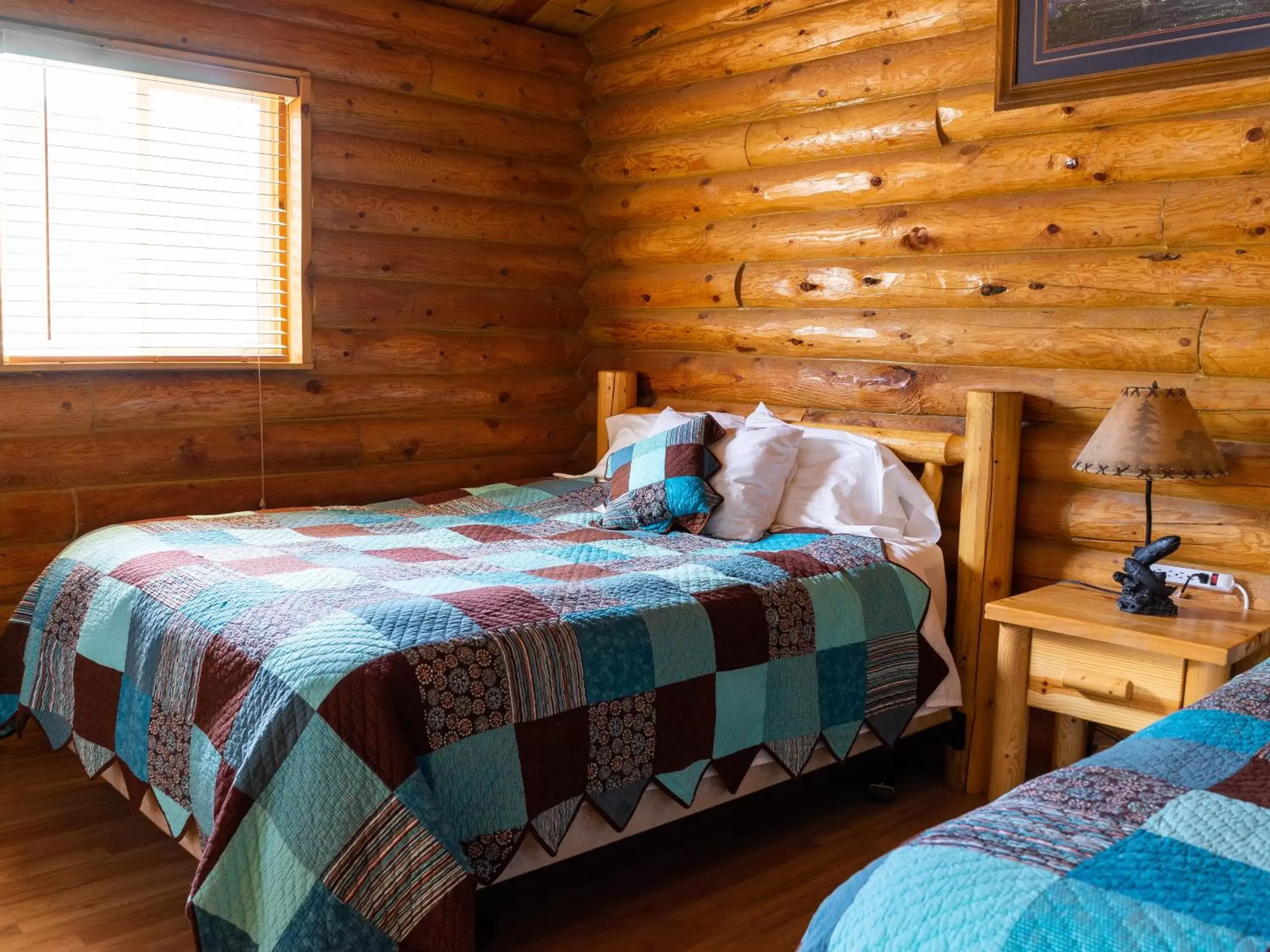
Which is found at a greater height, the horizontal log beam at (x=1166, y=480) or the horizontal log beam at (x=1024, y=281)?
the horizontal log beam at (x=1024, y=281)

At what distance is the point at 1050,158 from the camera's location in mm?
3322

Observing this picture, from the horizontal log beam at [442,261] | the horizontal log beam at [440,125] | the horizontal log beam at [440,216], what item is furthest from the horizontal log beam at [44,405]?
the horizontal log beam at [440,125]

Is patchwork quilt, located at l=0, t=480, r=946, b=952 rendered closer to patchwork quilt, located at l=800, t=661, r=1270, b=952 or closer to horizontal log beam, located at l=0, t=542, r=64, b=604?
horizontal log beam, located at l=0, t=542, r=64, b=604

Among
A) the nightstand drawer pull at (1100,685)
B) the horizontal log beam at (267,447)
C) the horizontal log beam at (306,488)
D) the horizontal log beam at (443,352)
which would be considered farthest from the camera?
the horizontal log beam at (443,352)

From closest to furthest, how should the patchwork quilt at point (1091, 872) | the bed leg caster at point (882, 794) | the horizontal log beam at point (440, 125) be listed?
the patchwork quilt at point (1091, 872) → the bed leg caster at point (882, 794) → the horizontal log beam at point (440, 125)

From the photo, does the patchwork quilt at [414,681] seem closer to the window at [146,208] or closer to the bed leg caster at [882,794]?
the bed leg caster at [882,794]

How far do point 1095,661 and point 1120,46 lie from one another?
5.49ft

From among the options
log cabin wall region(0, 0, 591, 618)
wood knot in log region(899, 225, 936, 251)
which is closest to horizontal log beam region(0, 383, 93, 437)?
log cabin wall region(0, 0, 591, 618)

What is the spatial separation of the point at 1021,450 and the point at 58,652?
9.15 ft

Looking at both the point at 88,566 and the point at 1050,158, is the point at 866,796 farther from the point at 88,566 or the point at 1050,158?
the point at 88,566

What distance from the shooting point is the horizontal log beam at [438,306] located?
164 inches

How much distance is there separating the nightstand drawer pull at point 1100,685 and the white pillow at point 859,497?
68 cm

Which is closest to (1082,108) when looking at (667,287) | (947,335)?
(947,335)

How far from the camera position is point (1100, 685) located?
9.45ft
